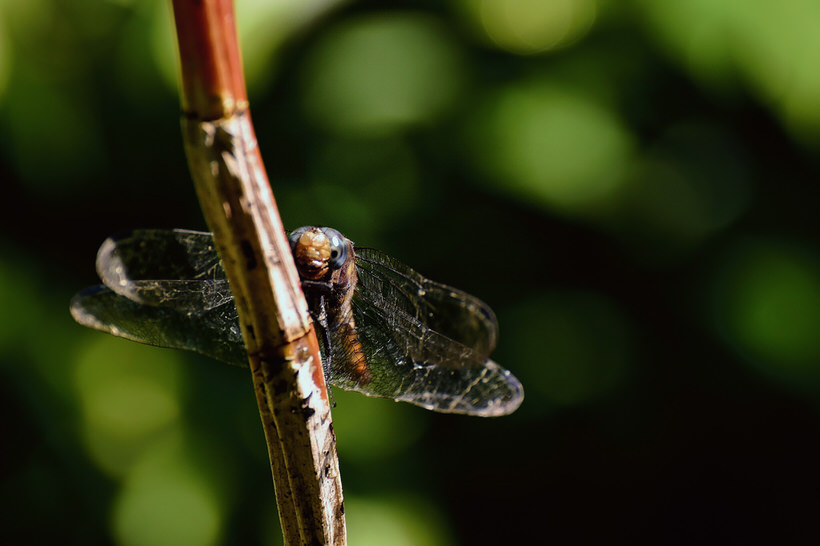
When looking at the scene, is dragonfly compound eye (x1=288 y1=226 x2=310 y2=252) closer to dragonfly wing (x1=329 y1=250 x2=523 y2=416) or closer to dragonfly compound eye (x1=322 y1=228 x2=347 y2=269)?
dragonfly compound eye (x1=322 y1=228 x2=347 y2=269)

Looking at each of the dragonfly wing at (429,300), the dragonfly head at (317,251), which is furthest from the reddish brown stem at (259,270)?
the dragonfly wing at (429,300)

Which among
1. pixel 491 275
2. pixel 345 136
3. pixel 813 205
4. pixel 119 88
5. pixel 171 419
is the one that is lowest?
pixel 171 419

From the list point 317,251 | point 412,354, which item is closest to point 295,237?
point 317,251

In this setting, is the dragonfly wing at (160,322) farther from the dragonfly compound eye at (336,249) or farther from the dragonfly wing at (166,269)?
the dragonfly compound eye at (336,249)

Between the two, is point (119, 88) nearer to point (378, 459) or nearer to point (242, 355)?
point (242, 355)

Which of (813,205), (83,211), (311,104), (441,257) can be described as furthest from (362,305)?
(813,205)

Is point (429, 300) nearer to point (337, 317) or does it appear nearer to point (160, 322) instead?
point (337, 317)
